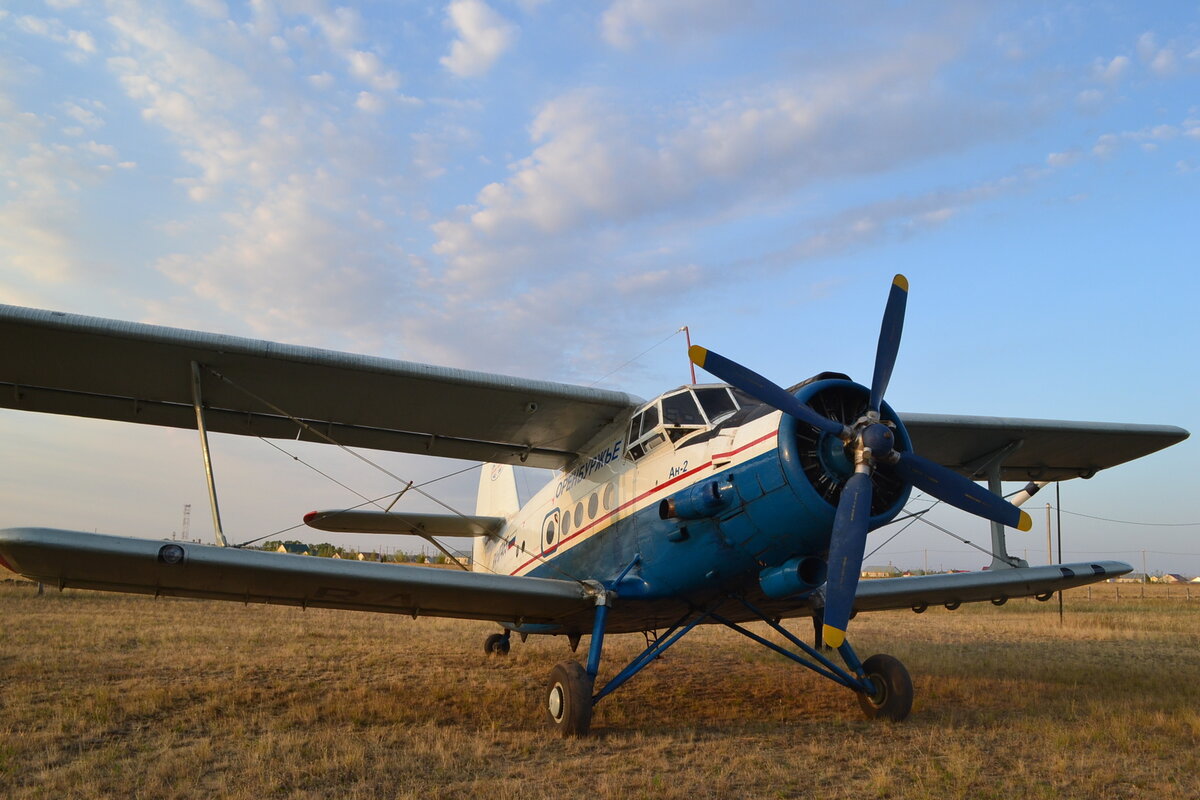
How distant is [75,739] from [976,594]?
10.7 metres

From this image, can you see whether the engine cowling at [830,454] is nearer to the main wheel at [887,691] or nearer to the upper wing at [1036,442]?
the main wheel at [887,691]

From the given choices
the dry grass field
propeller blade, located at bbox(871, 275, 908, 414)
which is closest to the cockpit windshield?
propeller blade, located at bbox(871, 275, 908, 414)

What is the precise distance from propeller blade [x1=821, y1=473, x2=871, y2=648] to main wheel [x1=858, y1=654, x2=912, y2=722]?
7.78 ft

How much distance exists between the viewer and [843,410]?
278 inches

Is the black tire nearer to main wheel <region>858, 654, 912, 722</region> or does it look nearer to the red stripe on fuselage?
the red stripe on fuselage

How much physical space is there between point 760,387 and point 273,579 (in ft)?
17.7

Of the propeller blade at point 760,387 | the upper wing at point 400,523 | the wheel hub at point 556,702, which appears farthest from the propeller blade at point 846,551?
the upper wing at point 400,523

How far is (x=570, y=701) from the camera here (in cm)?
732

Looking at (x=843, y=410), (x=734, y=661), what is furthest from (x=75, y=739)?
(x=734, y=661)

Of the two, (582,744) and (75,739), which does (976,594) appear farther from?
(75,739)

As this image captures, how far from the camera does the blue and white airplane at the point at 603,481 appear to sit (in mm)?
Answer: 6895

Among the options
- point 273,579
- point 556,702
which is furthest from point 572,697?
point 273,579

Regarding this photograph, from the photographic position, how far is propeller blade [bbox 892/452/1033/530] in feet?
22.8

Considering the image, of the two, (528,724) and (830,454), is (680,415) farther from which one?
(528,724)
